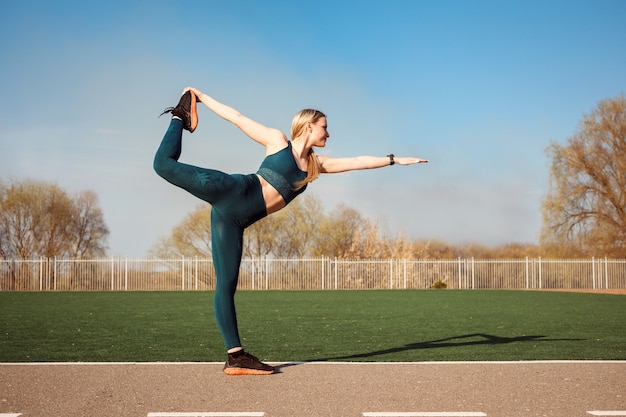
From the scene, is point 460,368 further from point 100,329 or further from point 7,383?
point 100,329

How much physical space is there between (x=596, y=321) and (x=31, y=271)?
3188 cm

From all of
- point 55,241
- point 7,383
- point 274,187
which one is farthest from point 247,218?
point 55,241

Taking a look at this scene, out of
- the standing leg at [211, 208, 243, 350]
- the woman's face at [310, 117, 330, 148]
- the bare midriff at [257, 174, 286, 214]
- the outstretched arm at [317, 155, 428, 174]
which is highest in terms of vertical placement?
the woman's face at [310, 117, 330, 148]

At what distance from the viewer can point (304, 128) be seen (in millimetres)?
5219

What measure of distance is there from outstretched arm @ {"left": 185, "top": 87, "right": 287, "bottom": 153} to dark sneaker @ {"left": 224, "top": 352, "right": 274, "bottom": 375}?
5.43ft

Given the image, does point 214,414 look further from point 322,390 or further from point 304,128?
point 304,128

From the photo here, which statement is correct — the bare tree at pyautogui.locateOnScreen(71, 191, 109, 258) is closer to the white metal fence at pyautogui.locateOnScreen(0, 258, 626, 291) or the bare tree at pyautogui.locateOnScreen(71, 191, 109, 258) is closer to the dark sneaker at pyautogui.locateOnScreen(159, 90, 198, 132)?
the white metal fence at pyautogui.locateOnScreen(0, 258, 626, 291)

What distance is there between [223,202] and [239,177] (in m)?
0.23

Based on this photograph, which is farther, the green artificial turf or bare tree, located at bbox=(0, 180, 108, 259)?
bare tree, located at bbox=(0, 180, 108, 259)

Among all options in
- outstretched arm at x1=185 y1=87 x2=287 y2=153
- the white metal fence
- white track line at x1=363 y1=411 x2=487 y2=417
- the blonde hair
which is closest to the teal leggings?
outstretched arm at x1=185 y1=87 x2=287 y2=153

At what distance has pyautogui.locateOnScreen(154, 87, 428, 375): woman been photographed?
4867mm

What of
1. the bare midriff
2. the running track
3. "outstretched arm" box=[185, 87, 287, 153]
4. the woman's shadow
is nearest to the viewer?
the running track

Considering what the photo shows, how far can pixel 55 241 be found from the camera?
3931 centimetres

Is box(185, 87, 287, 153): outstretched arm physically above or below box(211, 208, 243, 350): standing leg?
above
